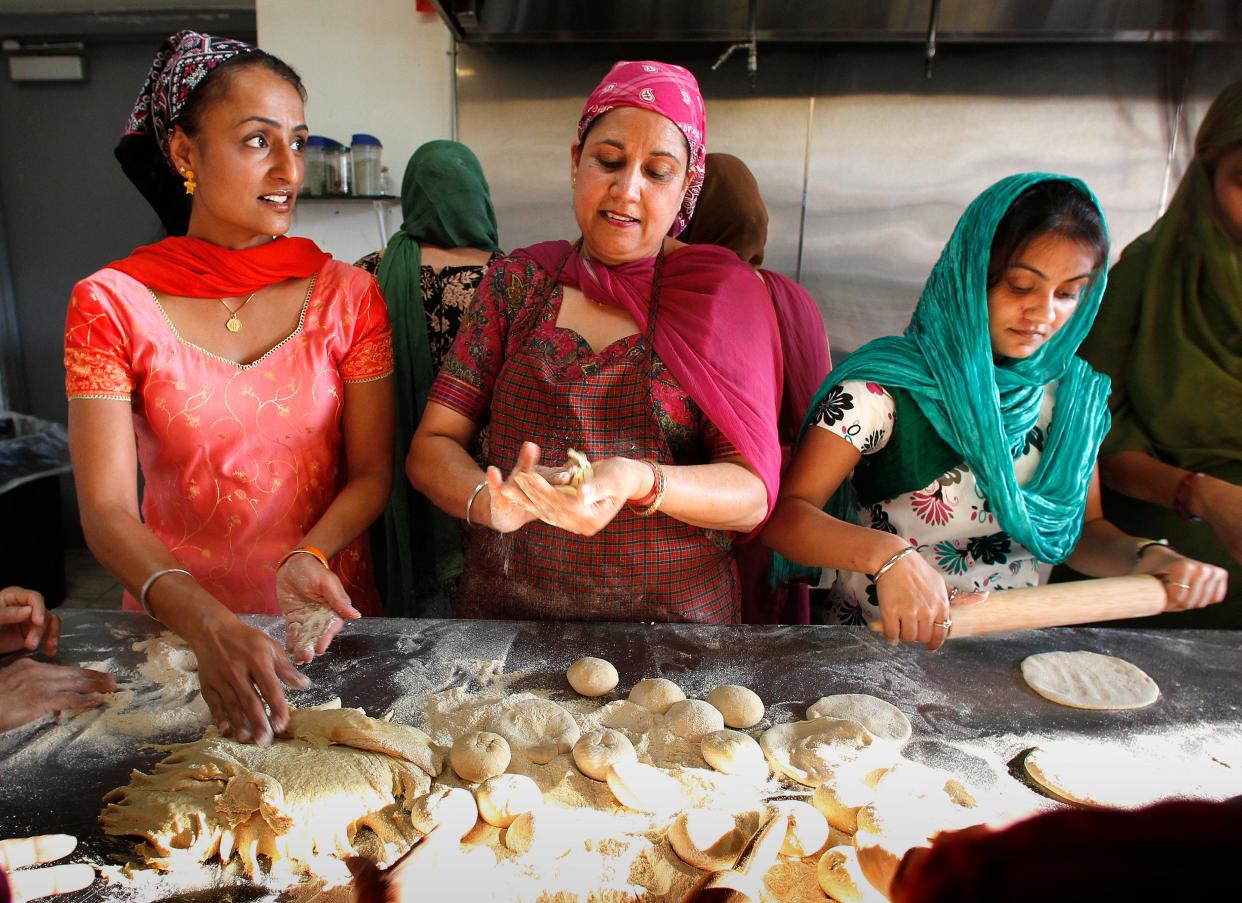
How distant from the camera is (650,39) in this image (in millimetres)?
3215

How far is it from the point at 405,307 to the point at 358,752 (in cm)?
128

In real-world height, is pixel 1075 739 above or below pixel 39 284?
below

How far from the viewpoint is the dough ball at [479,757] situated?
1.04 metres

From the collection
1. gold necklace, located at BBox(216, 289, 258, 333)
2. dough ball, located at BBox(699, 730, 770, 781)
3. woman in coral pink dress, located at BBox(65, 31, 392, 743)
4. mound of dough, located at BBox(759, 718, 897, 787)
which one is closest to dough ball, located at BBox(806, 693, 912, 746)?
mound of dough, located at BBox(759, 718, 897, 787)

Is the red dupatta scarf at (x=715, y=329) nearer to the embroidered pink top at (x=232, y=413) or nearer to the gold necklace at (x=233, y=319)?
the embroidered pink top at (x=232, y=413)

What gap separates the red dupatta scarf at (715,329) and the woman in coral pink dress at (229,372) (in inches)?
20.6

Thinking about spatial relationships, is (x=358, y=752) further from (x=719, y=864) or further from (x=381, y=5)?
(x=381, y=5)

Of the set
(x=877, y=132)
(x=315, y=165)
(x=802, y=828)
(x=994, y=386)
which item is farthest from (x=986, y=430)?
(x=315, y=165)

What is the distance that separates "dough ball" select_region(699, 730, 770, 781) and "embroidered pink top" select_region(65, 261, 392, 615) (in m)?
0.93

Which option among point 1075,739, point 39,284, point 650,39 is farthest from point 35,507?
point 1075,739

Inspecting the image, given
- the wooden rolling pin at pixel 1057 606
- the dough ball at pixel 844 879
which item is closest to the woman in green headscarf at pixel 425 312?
the wooden rolling pin at pixel 1057 606

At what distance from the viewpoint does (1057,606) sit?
→ 1.33m

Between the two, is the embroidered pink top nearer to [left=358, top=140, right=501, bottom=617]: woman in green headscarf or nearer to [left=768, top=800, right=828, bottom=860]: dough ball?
[left=358, top=140, right=501, bottom=617]: woman in green headscarf

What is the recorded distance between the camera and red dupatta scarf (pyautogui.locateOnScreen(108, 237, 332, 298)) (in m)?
1.48
